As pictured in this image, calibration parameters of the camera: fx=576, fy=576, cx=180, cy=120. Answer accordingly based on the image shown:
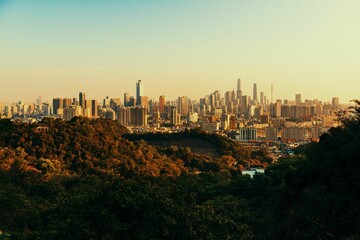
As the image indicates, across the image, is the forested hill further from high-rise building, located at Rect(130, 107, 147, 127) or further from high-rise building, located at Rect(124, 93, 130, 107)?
high-rise building, located at Rect(124, 93, 130, 107)

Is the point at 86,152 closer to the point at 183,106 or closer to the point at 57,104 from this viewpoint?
the point at 57,104

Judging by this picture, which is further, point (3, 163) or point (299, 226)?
point (3, 163)

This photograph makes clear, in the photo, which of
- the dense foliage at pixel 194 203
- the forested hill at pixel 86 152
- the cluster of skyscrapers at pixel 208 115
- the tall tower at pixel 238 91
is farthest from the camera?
the tall tower at pixel 238 91

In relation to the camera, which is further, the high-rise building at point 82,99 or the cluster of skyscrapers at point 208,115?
the high-rise building at point 82,99

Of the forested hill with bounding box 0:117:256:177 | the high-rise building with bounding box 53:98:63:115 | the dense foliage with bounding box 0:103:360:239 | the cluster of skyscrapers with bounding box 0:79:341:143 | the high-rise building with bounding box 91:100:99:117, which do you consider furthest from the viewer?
the high-rise building with bounding box 53:98:63:115

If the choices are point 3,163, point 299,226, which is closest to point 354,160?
point 299,226

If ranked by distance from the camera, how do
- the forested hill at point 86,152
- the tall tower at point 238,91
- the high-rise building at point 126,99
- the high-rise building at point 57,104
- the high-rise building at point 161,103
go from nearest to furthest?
the forested hill at point 86,152 < the high-rise building at point 57,104 < the high-rise building at point 161,103 < the high-rise building at point 126,99 < the tall tower at point 238,91

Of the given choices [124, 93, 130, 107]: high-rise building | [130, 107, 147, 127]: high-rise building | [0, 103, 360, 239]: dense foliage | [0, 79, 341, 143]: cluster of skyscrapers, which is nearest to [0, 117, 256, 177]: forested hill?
[0, 103, 360, 239]: dense foliage

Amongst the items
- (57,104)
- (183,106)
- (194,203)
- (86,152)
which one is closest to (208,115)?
(183,106)

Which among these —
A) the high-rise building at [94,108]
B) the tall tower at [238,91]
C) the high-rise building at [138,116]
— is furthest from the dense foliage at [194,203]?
the tall tower at [238,91]

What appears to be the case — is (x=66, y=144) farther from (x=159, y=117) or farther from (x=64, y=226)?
(x=159, y=117)

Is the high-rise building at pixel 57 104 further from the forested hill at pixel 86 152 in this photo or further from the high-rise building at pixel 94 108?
the forested hill at pixel 86 152
